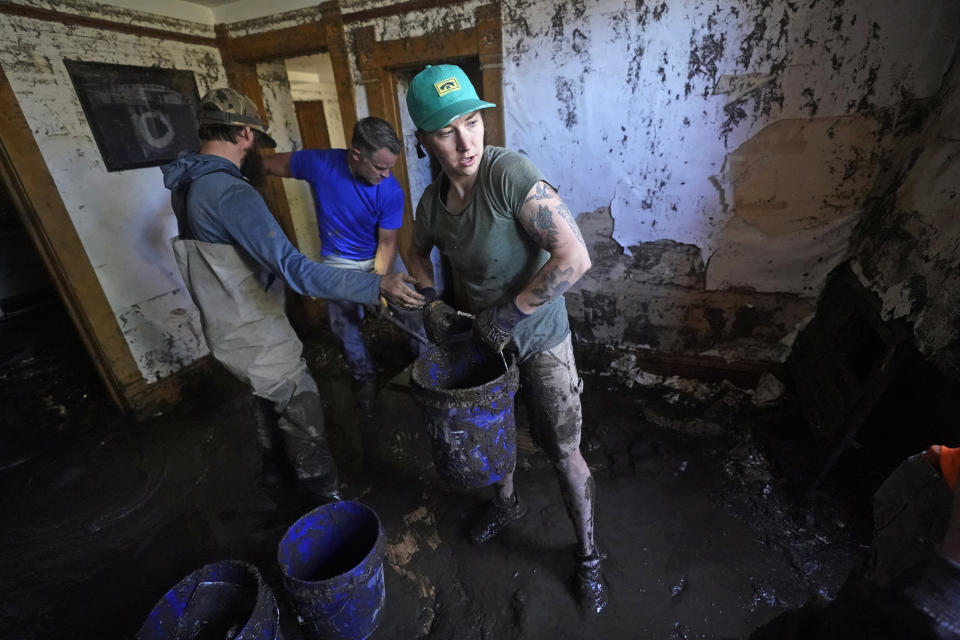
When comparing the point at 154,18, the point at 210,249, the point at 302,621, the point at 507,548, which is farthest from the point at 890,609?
the point at 154,18

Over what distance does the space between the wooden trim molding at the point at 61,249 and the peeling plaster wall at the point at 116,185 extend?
0.06 m

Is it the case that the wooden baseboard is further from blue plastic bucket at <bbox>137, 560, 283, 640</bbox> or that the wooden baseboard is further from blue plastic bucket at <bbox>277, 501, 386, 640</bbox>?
blue plastic bucket at <bbox>137, 560, 283, 640</bbox>

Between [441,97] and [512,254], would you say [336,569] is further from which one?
[441,97]

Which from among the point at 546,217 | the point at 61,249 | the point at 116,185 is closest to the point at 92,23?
the point at 116,185

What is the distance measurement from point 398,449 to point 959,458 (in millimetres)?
2790

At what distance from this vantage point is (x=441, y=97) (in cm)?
150

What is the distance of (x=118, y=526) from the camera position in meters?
2.54

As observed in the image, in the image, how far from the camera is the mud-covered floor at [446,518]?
2.00 meters

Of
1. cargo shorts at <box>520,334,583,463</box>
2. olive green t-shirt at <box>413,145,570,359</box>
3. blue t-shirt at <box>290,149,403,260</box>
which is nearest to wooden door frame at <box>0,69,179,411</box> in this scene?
blue t-shirt at <box>290,149,403,260</box>

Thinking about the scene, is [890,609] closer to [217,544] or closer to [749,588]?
[749,588]

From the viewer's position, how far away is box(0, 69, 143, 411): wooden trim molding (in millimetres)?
2617

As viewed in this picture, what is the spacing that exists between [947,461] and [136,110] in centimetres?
476

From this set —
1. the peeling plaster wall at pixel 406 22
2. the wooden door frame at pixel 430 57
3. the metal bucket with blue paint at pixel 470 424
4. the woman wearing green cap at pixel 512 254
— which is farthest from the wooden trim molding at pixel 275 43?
the metal bucket with blue paint at pixel 470 424

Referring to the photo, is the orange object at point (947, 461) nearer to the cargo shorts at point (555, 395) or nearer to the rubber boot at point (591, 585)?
the cargo shorts at point (555, 395)
